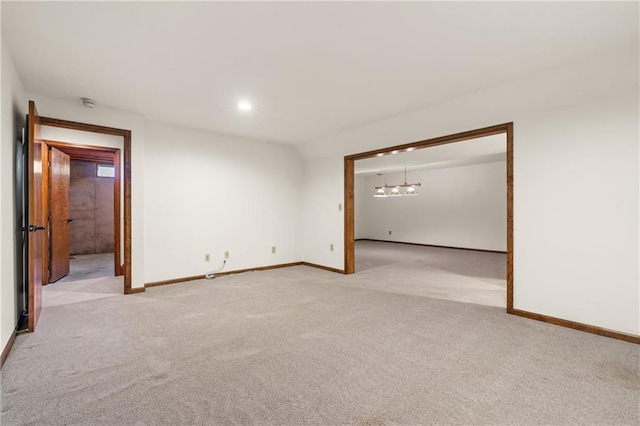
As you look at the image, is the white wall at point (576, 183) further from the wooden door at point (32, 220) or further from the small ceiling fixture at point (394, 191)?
the small ceiling fixture at point (394, 191)

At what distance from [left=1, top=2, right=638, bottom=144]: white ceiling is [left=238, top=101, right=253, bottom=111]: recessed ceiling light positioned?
117 millimetres

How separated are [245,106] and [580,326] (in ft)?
13.7

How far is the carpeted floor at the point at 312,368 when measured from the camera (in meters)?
1.68

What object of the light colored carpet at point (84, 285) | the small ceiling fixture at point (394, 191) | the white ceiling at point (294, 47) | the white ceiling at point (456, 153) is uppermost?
the white ceiling at point (294, 47)

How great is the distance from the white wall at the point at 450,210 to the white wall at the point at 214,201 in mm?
5267

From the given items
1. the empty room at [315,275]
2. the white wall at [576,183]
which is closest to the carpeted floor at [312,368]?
the empty room at [315,275]

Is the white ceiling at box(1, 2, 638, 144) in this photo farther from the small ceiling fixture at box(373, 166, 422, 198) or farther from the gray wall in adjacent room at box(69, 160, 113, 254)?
the small ceiling fixture at box(373, 166, 422, 198)

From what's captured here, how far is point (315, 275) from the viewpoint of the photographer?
17.0 ft

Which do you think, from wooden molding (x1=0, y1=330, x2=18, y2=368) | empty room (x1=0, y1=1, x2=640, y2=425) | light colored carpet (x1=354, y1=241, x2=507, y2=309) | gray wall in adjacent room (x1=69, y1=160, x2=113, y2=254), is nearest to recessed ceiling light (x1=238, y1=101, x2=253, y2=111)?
empty room (x1=0, y1=1, x2=640, y2=425)

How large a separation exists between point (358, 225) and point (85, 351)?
9877 millimetres

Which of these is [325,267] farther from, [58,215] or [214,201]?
[58,215]

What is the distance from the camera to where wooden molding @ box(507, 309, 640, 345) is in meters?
2.57

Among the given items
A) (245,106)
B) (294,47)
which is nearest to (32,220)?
(245,106)

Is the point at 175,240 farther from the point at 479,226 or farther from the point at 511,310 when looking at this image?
the point at 479,226
